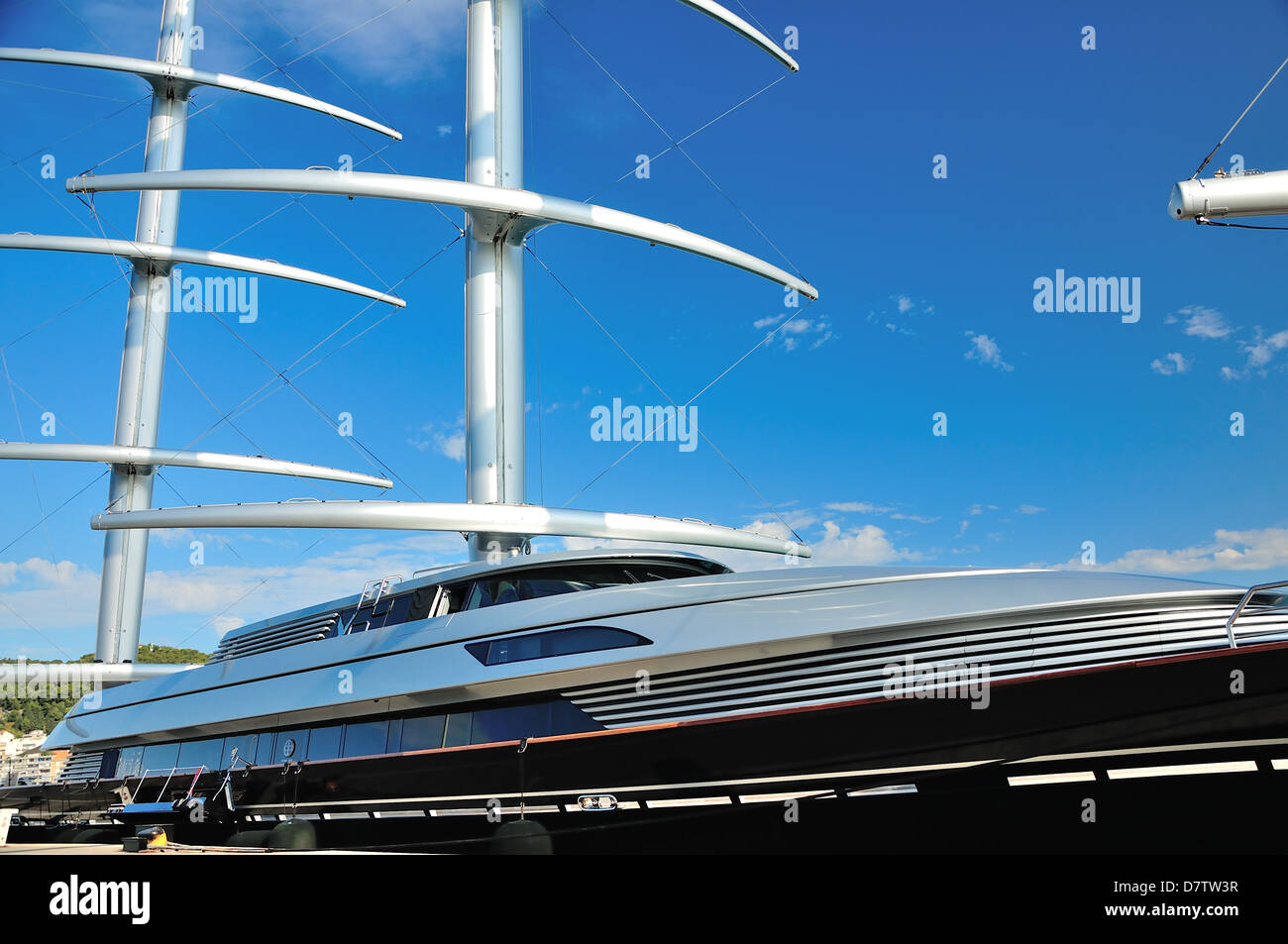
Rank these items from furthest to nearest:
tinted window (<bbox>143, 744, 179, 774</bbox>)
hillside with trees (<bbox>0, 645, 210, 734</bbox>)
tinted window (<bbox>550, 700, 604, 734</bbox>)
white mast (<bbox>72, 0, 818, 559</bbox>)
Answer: hillside with trees (<bbox>0, 645, 210, 734</bbox>), tinted window (<bbox>143, 744, 179, 774</bbox>), white mast (<bbox>72, 0, 818, 559</bbox>), tinted window (<bbox>550, 700, 604, 734</bbox>)

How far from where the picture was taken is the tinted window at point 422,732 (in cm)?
877

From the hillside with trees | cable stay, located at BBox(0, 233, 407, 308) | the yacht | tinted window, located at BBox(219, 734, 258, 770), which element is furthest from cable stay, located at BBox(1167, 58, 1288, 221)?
the hillside with trees

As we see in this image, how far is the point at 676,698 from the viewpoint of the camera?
7445 millimetres

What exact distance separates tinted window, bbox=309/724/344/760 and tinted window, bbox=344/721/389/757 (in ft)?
0.50

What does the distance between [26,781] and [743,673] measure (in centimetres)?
1673

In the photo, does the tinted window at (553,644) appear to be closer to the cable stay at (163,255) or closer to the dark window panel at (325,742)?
the dark window panel at (325,742)

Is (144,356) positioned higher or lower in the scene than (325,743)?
higher

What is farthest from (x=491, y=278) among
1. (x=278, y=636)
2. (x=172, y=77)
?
(x=172, y=77)

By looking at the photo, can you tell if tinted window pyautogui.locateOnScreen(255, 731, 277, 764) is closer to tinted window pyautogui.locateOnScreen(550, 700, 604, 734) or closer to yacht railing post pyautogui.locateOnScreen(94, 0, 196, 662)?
tinted window pyautogui.locateOnScreen(550, 700, 604, 734)

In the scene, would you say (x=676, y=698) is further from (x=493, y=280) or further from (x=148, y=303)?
(x=148, y=303)

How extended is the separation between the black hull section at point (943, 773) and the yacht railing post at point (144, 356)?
1839 centimetres

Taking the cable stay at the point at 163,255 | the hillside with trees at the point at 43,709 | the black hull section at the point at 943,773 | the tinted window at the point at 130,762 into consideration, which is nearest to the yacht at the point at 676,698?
the black hull section at the point at 943,773

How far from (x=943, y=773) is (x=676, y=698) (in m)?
2.18

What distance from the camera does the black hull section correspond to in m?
5.50
